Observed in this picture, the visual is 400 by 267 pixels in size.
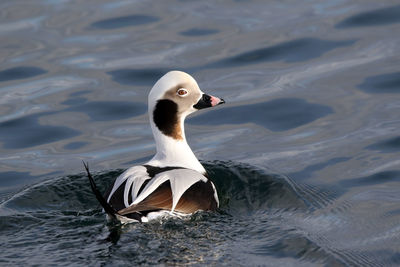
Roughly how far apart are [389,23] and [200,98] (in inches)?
198

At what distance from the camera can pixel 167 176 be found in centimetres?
615

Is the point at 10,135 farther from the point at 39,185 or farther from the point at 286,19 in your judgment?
the point at 286,19

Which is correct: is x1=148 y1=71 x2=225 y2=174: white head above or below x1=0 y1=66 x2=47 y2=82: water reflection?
below

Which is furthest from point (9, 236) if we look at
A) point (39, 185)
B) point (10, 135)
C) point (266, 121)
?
point (266, 121)

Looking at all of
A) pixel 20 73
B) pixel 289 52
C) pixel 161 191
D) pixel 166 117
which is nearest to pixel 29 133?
pixel 20 73

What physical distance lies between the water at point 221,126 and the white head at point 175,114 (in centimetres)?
60

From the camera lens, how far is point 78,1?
1227 centimetres

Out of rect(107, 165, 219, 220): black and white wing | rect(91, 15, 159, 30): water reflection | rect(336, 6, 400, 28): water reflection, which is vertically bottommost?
rect(107, 165, 219, 220): black and white wing

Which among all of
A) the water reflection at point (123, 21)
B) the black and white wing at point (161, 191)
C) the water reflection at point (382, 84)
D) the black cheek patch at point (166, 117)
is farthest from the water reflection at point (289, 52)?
the black and white wing at point (161, 191)

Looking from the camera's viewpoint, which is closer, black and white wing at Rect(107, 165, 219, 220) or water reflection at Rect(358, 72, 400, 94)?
black and white wing at Rect(107, 165, 219, 220)

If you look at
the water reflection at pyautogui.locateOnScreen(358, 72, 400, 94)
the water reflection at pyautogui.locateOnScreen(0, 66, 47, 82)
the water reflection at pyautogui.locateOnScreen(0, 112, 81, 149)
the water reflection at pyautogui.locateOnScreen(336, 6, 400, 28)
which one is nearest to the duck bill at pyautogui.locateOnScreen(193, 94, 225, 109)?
the water reflection at pyautogui.locateOnScreen(0, 112, 81, 149)

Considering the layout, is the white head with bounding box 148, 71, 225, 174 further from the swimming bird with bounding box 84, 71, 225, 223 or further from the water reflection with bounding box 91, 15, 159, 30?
the water reflection with bounding box 91, 15, 159, 30

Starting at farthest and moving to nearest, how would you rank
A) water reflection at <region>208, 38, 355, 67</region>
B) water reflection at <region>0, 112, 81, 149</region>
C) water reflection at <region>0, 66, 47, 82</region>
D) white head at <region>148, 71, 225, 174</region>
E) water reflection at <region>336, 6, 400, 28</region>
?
1. water reflection at <region>336, 6, 400, 28</region>
2. water reflection at <region>208, 38, 355, 67</region>
3. water reflection at <region>0, 66, 47, 82</region>
4. water reflection at <region>0, 112, 81, 149</region>
5. white head at <region>148, 71, 225, 174</region>

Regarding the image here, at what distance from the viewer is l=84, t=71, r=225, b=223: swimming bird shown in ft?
19.0
